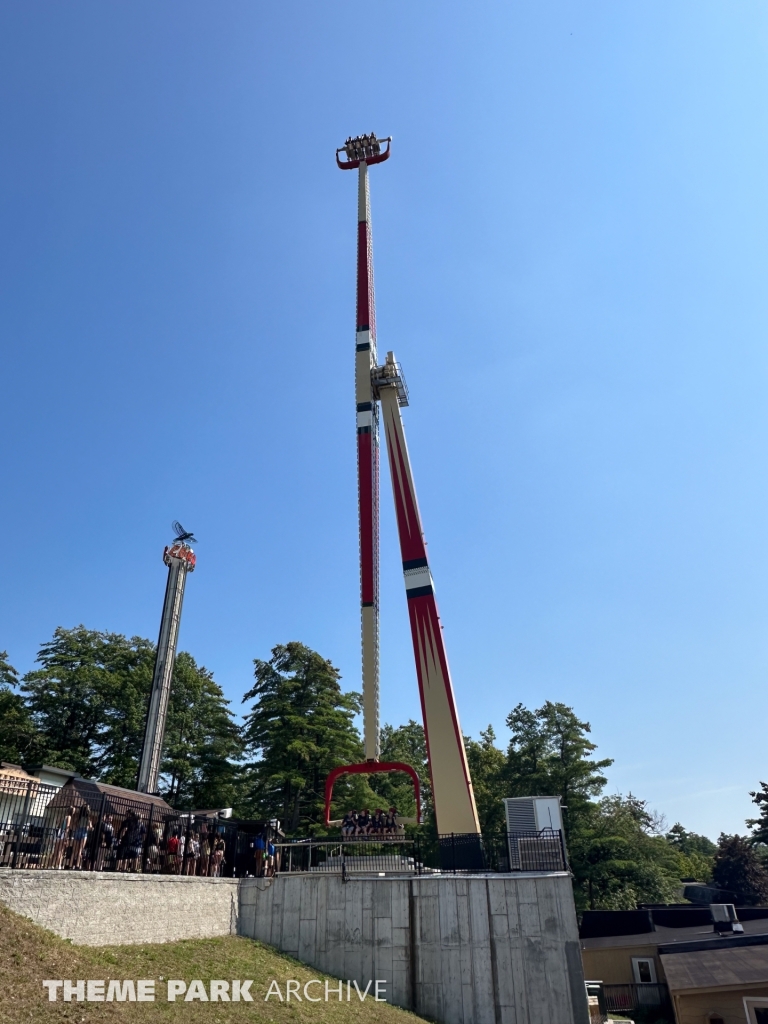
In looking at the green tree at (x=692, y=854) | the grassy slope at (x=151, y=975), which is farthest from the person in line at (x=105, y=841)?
the green tree at (x=692, y=854)

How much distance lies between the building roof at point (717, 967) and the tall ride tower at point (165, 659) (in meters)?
24.3

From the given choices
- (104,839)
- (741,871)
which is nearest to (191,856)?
(104,839)

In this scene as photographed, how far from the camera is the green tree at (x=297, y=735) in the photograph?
37.8m

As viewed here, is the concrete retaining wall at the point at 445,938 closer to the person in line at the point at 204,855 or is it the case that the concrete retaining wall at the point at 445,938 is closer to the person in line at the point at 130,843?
the person in line at the point at 204,855

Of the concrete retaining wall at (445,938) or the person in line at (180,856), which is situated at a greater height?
the person in line at (180,856)

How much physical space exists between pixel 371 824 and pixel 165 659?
2088 cm

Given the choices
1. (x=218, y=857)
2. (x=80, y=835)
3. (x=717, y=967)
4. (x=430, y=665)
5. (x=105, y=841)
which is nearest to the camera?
(x=80, y=835)

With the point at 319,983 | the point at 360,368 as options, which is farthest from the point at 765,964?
the point at 360,368

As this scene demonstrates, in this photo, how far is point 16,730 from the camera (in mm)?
36906

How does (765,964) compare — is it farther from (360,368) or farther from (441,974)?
(360,368)

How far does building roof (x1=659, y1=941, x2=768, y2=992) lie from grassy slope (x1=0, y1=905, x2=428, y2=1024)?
11960 mm

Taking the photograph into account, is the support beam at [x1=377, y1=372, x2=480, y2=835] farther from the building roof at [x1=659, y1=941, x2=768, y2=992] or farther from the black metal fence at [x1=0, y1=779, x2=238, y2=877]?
the black metal fence at [x1=0, y1=779, x2=238, y2=877]

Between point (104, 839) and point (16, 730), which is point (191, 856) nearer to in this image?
point (104, 839)

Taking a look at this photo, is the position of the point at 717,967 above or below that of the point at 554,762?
below
